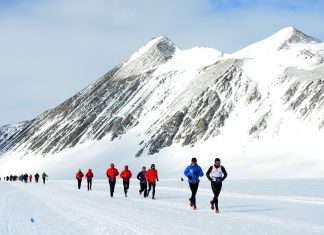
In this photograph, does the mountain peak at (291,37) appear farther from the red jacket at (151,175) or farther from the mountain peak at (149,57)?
the red jacket at (151,175)

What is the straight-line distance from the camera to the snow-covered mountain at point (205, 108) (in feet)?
270

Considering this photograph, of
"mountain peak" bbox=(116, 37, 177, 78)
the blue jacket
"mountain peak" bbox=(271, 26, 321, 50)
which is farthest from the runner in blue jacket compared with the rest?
"mountain peak" bbox=(116, 37, 177, 78)

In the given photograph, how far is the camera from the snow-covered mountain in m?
82.3

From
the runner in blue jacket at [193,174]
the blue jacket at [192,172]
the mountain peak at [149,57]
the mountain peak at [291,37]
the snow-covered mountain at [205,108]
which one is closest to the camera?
the runner in blue jacket at [193,174]

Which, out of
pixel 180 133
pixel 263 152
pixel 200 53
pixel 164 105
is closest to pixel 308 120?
pixel 263 152

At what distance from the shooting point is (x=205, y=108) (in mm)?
102375

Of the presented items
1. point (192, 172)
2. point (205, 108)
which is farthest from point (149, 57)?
point (192, 172)

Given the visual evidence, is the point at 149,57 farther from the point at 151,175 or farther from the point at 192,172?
the point at 192,172

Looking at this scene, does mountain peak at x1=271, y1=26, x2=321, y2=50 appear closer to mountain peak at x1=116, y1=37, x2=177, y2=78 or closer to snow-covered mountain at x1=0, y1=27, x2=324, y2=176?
snow-covered mountain at x1=0, y1=27, x2=324, y2=176

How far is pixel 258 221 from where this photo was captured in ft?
43.9

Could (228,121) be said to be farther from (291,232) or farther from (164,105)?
(291,232)

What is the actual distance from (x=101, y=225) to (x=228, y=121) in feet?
279

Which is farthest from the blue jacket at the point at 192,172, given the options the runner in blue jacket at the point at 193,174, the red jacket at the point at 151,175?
the red jacket at the point at 151,175

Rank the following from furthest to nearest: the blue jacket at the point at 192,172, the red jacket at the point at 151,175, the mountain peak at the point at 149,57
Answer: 1. the mountain peak at the point at 149,57
2. the red jacket at the point at 151,175
3. the blue jacket at the point at 192,172
